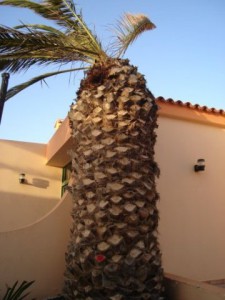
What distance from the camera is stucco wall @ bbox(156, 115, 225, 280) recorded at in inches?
285

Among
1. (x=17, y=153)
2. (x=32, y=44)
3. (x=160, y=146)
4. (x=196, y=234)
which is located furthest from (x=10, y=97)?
(x=196, y=234)

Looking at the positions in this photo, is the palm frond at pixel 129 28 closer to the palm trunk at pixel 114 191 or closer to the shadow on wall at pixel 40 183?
the palm trunk at pixel 114 191

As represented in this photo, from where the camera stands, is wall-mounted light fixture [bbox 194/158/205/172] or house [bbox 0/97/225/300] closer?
house [bbox 0/97/225/300]

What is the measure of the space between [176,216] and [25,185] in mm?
5104

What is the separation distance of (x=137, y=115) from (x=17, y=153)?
632cm

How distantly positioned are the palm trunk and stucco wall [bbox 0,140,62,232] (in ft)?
17.3

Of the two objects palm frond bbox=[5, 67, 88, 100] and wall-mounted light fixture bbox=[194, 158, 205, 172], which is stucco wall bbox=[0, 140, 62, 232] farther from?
wall-mounted light fixture bbox=[194, 158, 205, 172]

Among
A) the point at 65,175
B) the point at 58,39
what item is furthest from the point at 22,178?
the point at 58,39

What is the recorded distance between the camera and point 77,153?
5.34 meters

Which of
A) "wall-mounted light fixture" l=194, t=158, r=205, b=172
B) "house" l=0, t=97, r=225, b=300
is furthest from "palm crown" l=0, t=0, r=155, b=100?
"wall-mounted light fixture" l=194, t=158, r=205, b=172

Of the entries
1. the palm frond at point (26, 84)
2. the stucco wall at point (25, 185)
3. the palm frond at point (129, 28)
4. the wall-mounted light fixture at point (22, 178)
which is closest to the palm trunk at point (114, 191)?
the palm frond at point (129, 28)

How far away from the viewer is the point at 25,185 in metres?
10.2

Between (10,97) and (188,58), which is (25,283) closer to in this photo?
(10,97)

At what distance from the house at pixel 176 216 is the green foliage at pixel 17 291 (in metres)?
0.18
